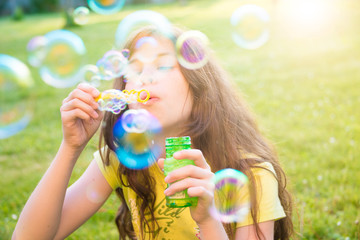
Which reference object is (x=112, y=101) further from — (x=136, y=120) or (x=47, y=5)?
(x=47, y=5)

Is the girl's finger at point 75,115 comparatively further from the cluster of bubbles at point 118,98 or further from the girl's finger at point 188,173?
the girl's finger at point 188,173

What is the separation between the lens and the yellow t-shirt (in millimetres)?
1639

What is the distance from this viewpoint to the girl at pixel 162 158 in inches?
64.8

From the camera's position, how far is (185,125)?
1.83 metres

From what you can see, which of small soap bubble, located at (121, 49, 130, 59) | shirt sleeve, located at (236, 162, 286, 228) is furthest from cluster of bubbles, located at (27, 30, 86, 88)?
shirt sleeve, located at (236, 162, 286, 228)

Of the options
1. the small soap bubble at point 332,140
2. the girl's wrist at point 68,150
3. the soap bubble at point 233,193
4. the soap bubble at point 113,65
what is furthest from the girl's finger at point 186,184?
the small soap bubble at point 332,140

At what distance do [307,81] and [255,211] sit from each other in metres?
4.21

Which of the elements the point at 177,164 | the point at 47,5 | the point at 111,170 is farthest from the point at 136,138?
the point at 47,5

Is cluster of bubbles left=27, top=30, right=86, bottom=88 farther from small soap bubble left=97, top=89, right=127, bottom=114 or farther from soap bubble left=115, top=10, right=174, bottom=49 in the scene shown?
small soap bubble left=97, top=89, right=127, bottom=114

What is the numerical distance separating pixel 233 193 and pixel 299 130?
2345 mm

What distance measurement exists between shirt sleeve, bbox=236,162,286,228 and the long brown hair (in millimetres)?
45

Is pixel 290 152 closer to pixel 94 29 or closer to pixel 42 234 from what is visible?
pixel 42 234

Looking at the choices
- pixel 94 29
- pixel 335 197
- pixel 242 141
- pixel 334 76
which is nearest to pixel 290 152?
pixel 335 197

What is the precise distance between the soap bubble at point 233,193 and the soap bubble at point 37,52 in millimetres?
1413
